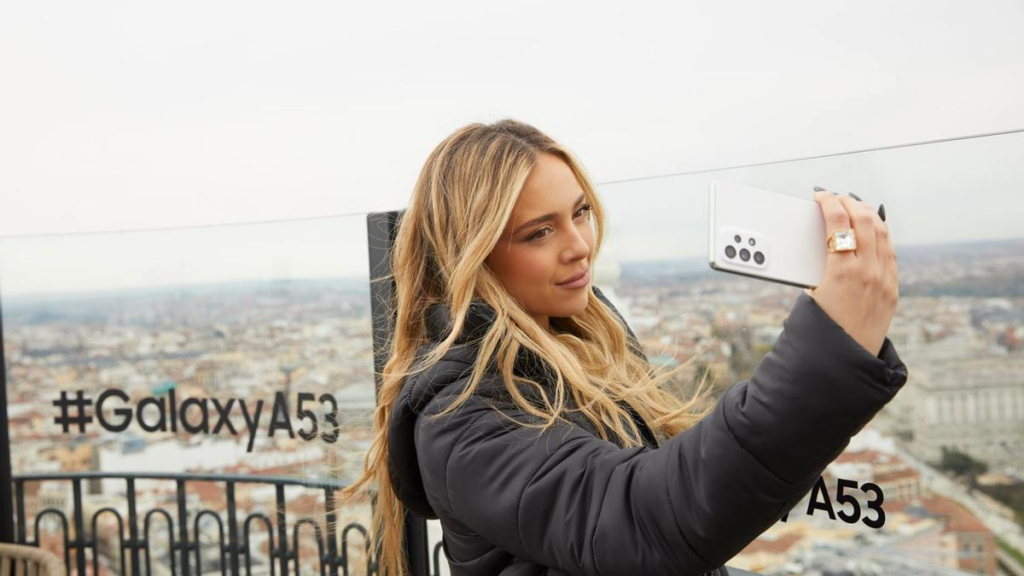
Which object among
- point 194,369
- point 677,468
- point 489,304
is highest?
point 489,304

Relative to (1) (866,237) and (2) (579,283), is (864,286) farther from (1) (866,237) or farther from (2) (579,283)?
(2) (579,283)

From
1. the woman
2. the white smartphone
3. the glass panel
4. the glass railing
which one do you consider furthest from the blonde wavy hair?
the glass panel

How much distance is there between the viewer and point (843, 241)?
2.07 ft

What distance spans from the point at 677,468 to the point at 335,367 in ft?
5.15

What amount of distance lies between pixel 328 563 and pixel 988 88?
200 cm

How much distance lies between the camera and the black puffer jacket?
0.60m

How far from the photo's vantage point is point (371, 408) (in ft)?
6.54

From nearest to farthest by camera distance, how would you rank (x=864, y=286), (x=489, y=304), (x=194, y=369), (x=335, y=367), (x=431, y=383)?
(x=864, y=286)
(x=431, y=383)
(x=489, y=304)
(x=335, y=367)
(x=194, y=369)

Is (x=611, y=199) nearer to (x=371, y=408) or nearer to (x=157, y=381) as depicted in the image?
(x=371, y=408)

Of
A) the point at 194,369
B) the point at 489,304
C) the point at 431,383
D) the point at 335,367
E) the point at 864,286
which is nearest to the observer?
the point at 864,286

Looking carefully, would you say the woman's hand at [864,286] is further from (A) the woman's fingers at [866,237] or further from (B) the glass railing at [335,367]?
(B) the glass railing at [335,367]

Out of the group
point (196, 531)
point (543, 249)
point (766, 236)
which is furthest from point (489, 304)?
point (196, 531)

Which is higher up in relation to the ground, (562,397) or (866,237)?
(866,237)

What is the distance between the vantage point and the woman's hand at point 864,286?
0.61 meters
